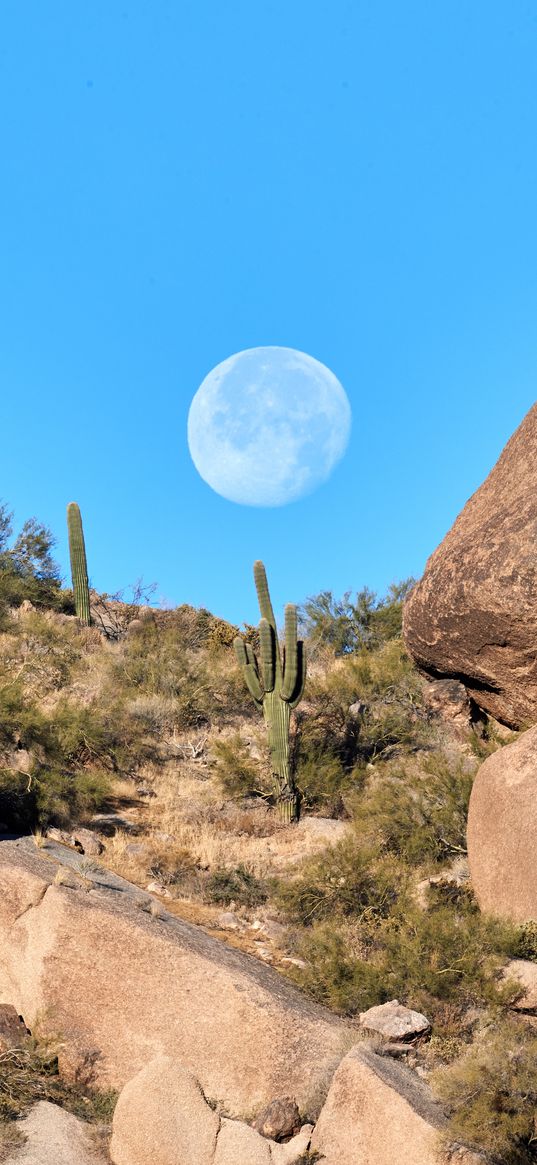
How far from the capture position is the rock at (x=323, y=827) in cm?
1267

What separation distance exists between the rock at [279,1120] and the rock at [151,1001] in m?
0.12

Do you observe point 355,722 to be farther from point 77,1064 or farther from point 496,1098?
point 496,1098

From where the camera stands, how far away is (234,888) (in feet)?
32.9

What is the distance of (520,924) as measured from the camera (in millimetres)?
6992

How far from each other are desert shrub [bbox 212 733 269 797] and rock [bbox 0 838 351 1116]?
7.11 metres

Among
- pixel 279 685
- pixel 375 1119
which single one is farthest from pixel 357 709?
pixel 375 1119

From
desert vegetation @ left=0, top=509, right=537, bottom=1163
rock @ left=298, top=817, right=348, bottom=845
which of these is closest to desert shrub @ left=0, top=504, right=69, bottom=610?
desert vegetation @ left=0, top=509, right=537, bottom=1163

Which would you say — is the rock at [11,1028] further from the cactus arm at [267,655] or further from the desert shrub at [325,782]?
the cactus arm at [267,655]

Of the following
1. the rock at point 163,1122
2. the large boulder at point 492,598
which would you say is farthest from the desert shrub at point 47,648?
the rock at point 163,1122

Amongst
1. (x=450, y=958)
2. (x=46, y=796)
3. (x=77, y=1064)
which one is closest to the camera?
(x=77, y=1064)

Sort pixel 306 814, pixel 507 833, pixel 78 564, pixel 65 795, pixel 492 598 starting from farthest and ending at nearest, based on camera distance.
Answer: pixel 78 564 → pixel 306 814 → pixel 65 795 → pixel 507 833 → pixel 492 598

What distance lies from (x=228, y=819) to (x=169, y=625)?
12339 mm

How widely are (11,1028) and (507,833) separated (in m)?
→ 4.11

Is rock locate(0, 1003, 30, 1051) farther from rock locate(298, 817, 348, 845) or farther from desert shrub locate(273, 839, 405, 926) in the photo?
rock locate(298, 817, 348, 845)
